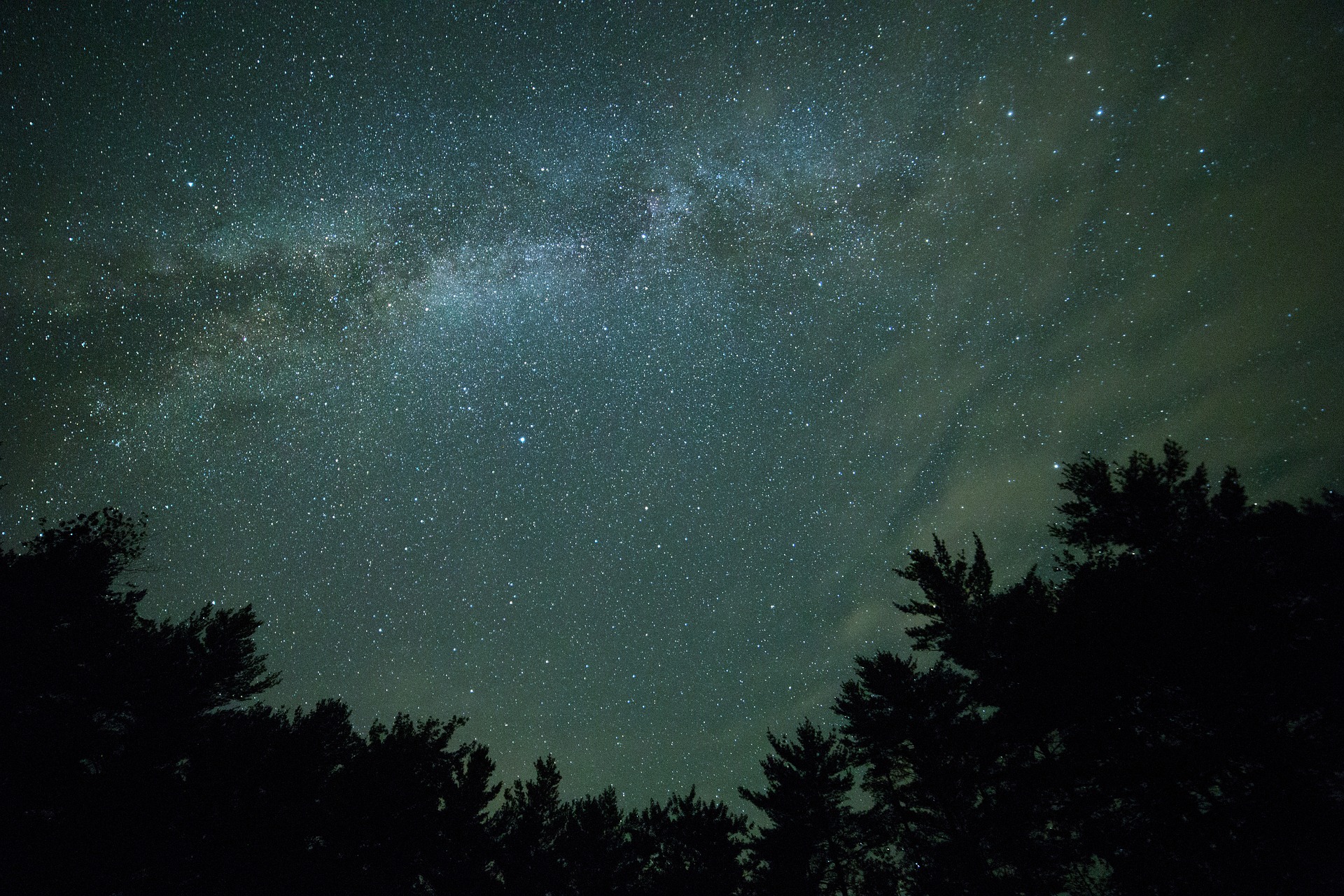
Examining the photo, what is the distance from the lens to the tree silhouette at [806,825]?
57.9 ft

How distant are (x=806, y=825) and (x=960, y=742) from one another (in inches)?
256

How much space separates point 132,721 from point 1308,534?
2756 cm

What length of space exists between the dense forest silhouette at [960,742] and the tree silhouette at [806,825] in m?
0.15

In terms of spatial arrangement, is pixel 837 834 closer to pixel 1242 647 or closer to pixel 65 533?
pixel 1242 647

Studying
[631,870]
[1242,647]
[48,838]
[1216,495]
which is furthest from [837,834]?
[48,838]

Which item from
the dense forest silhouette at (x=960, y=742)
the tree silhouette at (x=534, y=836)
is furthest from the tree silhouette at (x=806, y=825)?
the tree silhouette at (x=534, y=836)

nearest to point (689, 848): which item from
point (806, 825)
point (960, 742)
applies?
point (806, 825)

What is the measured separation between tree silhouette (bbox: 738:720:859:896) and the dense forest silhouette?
5.9 inches

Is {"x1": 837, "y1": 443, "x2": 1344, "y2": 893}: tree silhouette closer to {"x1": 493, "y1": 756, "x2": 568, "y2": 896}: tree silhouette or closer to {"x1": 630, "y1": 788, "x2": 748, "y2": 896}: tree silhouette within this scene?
{"x1": 630, "y1": 788, "x2": 748, "y2": 896}: tree silhouette

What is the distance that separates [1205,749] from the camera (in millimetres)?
11305

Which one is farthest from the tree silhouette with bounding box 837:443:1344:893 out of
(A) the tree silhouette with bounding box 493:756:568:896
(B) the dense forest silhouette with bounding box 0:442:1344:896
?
(A) the tree silhouette with bounding box 493:756:568:896

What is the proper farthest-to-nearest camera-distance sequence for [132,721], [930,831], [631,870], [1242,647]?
1. [631,870]
2. [930,831]
3. [132,721]
4. [1242,647]

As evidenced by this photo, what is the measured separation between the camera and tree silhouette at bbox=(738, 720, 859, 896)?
17.7m

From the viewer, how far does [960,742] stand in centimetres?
1527
